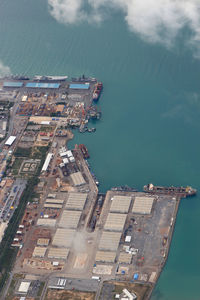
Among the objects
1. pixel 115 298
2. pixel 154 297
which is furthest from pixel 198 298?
pixel 115 298

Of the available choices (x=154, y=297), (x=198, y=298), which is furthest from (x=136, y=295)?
(x=198, y=298)

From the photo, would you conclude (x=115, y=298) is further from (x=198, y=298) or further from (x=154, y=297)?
(x=198, y=298)

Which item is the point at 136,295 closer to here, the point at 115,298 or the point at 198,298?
the point at 115,298

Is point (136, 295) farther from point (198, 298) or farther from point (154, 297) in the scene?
point (198, 298)

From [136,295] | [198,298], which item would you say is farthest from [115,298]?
[198,298]
